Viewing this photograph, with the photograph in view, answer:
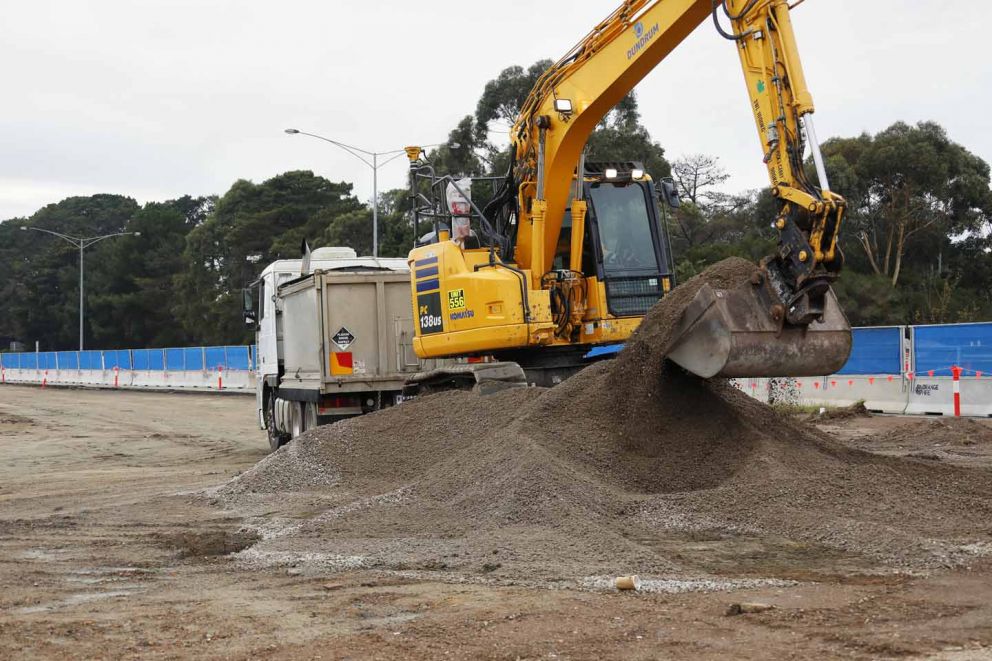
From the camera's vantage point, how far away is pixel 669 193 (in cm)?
1220

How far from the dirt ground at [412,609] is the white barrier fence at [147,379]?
28849mm

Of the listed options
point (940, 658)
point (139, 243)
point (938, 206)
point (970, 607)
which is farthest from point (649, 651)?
point (139, 243)

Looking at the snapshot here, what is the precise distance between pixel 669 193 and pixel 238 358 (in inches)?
1124

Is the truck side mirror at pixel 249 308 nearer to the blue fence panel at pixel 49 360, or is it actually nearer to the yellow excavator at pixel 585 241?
the yellow excavator at pixel 585 241

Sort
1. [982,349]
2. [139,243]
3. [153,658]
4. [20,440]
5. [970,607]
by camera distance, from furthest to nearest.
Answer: [139,243] < [20,440] < [982,349] < [970,607] < [153,658]

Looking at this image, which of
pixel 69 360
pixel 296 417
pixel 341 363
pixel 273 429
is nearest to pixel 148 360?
pixel 69 360

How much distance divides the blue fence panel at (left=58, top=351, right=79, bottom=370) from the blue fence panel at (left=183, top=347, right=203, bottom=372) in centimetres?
1252

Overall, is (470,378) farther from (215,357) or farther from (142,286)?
(142,286)

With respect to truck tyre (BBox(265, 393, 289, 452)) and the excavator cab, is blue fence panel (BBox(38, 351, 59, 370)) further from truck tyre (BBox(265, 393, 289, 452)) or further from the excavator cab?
the excavator cab

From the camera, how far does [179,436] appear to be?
22.1m

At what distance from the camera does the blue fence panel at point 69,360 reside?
52531 mm

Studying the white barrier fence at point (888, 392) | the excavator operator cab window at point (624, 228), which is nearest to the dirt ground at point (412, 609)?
the excavator operator cab window at point (624, 228)

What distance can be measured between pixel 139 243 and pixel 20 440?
207 feet

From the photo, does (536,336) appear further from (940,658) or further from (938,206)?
(938,206)
